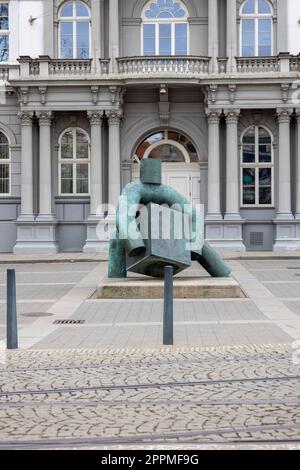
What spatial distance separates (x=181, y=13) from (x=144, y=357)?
24217 millimetres

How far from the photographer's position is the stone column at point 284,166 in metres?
28.8

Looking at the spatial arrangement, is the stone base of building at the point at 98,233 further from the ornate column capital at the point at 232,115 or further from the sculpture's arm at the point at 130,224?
the sculpture's arm at the point at 130,224

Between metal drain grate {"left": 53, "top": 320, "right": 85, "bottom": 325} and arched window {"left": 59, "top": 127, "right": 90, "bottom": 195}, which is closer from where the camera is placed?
metal drain grate {"left": 53, "top": 320, "right": 85, "bottom": 325}

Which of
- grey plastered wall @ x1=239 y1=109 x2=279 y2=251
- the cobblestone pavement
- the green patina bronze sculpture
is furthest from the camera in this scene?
grey plastered wall @ x1=239 y1=109 x2=279 y2=251

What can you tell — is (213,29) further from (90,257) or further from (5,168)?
(90,257)

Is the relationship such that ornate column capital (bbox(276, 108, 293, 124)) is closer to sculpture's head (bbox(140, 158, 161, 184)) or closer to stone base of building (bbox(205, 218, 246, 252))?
A: stone base of building (bbox(205, 218, 246, 252))

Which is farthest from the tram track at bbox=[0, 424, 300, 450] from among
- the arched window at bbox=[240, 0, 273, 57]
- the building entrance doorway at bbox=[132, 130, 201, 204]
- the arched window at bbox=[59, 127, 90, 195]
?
the arched window at bbox=[240, 0, 273, 57]

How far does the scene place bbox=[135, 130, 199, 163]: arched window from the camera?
3053cm

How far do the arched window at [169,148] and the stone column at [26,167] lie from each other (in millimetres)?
4557

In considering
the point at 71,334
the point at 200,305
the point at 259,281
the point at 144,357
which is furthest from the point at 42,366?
the point at 259,281

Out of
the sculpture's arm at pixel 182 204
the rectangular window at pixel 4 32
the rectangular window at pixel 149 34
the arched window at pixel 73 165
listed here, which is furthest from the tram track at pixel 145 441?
the rectangular window at pixel 4 32

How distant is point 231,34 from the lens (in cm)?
2905

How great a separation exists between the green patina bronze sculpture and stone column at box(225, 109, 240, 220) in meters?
13.5

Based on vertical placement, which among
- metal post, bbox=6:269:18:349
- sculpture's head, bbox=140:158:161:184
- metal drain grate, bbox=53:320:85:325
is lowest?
metal drain grate, bbox=53:320:85:325
